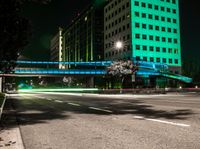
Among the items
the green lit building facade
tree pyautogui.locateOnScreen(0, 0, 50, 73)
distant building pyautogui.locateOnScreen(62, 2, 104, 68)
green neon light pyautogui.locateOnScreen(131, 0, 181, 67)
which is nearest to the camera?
tree pyautogui.locateOnScreen(0, 0, 50, 73)

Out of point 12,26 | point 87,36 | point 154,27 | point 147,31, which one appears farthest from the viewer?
point 87,36

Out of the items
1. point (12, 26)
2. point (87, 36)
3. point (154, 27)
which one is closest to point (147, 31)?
point (154, 27)

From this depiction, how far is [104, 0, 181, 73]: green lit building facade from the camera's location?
95.1 m

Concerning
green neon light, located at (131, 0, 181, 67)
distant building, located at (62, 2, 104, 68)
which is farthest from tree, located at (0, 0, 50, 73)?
distant building, located at (62, 2, 104, 68)

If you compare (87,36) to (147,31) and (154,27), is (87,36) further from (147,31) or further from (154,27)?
(154,27)

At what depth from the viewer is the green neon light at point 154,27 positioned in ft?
313

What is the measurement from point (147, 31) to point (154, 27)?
3610mm

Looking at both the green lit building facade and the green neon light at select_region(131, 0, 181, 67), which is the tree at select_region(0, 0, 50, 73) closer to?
the green lit building facade

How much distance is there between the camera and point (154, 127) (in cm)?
746

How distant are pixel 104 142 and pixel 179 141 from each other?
4.90 feet

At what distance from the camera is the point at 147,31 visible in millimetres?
98375

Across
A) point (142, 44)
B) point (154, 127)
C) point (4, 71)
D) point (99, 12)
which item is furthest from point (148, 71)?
point (154, 127)

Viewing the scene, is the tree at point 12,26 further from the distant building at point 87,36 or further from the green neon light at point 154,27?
the distant building at point 87,36

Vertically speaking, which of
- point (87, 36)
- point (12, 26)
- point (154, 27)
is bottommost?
point (12, 26)
